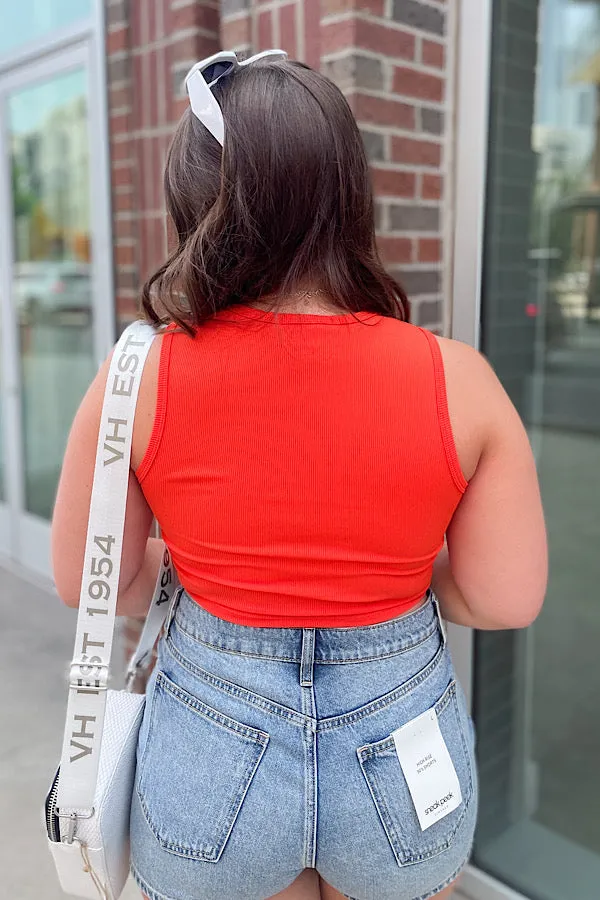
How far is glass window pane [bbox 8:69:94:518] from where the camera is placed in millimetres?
4504

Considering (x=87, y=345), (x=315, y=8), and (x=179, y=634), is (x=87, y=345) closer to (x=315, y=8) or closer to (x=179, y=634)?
(x=315, y=8)

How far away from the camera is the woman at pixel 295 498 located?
1.17 metres

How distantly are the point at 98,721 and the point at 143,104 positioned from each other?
7.72 ft

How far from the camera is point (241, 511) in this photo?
3.92 feet

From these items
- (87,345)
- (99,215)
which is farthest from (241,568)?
(87,345)

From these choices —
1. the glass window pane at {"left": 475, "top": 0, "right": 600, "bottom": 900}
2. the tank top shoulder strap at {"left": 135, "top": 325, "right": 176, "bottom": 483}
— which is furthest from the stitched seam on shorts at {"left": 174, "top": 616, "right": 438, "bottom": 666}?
the glass window pane at {"left": 475, "top": 0, "right": 600, "bottom": 900}

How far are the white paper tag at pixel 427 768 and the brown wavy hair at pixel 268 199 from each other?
0.64 meters

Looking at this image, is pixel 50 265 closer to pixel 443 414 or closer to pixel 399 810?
pixel 443 414

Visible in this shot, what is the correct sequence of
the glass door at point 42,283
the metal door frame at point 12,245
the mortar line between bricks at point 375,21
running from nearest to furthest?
1. the mortar line between bricks at point 375,21
2. the metal door frame at point 12,245
3. the glass door at point 42,283

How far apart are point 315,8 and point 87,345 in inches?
113

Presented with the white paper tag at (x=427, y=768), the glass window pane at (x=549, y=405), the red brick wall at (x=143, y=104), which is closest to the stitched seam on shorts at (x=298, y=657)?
the white paper tag at (x=427, y=768)

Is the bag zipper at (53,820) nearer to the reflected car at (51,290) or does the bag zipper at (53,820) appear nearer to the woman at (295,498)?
the woman at (295,498)

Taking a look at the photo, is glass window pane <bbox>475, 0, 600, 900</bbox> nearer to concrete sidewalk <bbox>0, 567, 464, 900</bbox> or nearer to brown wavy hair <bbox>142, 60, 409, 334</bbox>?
concrete sidewalk <bbox>0, 567, 464, 900</bbox>

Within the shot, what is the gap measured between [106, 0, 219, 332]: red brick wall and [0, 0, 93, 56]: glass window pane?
1.16 meters
